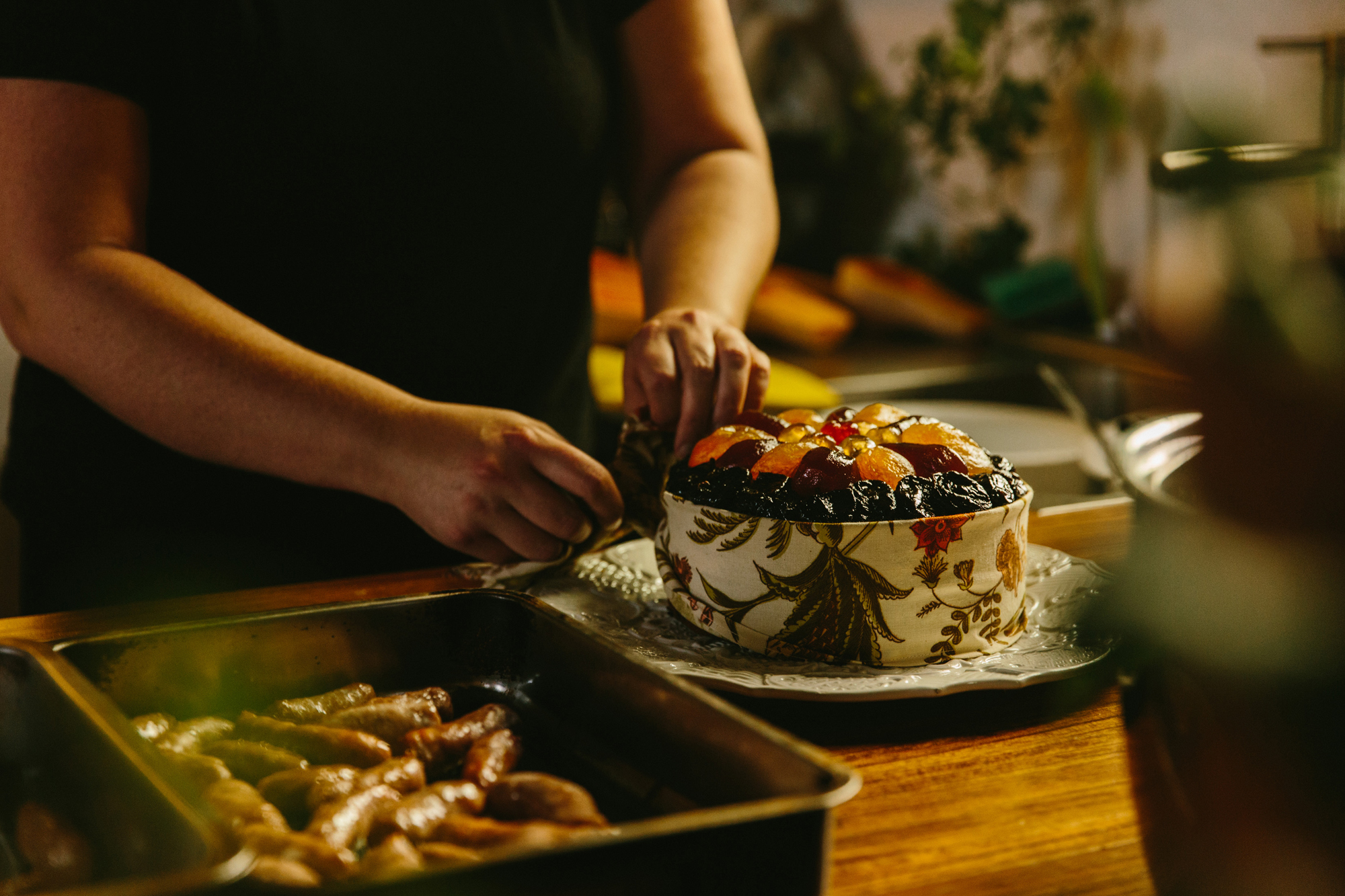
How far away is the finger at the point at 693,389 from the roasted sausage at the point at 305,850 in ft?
1.93

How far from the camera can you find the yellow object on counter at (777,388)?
6.32 ft

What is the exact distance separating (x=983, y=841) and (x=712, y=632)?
329 millimetres

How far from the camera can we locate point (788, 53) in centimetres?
317

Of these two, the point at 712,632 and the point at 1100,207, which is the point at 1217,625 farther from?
the point at 1100,207

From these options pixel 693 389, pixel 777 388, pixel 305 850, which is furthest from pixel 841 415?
pixel 777 388

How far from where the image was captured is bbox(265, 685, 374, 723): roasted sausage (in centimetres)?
70

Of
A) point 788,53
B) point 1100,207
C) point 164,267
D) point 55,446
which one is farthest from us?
point 788,53

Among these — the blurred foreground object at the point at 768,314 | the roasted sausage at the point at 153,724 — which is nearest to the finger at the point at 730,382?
the roasted sausage at the point at 153,724

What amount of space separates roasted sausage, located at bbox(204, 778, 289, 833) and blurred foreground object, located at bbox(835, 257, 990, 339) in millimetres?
2259

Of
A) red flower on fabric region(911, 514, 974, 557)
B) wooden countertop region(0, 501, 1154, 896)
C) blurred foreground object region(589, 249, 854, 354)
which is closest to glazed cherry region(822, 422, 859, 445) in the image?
red flower on fabric region(911, 514, 974, 557)

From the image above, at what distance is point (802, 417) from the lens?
1032 mm

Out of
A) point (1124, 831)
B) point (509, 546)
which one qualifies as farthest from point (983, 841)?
point (509, 546)

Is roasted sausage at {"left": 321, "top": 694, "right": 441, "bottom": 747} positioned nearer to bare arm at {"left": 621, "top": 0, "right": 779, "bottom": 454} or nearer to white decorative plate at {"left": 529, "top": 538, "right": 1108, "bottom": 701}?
white decorative plate at {"left": 529, "top": 538, "right": 1108, "bottom": 701}

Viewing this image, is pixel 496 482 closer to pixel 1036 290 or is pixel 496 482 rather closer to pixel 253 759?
pixel 253 759
